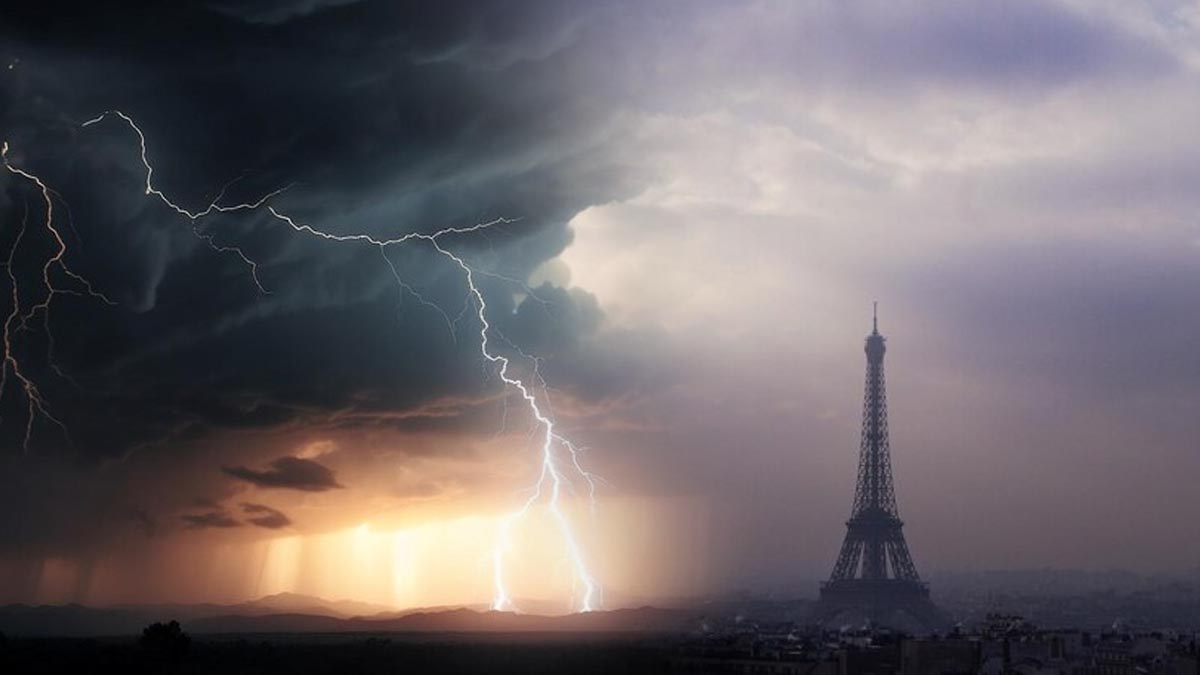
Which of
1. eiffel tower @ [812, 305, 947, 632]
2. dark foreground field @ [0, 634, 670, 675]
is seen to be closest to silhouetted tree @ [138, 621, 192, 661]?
dark foreground field @ [0, 634, 670, 675]

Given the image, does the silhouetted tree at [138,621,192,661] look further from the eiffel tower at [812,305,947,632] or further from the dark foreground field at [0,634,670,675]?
the eiffel tower at [812,305,947,632]

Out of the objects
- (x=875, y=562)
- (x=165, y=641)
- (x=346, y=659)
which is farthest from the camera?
(x=875, y=562)

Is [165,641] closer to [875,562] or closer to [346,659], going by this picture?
[346,659]

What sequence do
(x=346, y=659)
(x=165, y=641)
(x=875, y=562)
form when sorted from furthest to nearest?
(x=875, y=562), (x=346, y=659), (x=165, y=641)

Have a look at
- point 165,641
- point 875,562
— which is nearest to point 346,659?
point 165,641

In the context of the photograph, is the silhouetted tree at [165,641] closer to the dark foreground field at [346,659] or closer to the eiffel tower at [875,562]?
the dark foreground field at [346,659]

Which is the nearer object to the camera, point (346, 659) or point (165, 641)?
point (165, 641)

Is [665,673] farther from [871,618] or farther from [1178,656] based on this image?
[871,618]
